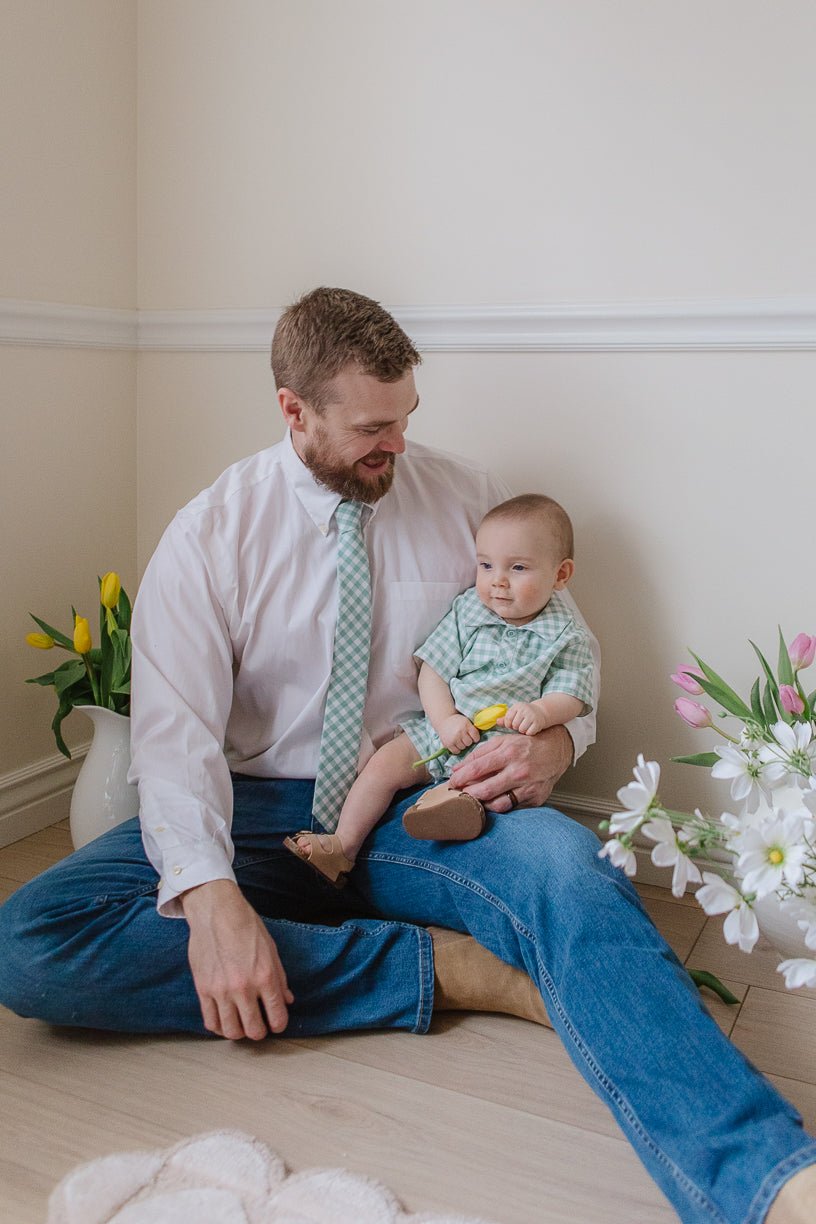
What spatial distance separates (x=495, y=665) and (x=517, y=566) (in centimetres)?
15

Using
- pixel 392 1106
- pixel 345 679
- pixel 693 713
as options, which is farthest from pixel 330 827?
pixel 693 713

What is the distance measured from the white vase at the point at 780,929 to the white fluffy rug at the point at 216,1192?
1.86ft

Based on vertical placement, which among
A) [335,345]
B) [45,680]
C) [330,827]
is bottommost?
[330,827]

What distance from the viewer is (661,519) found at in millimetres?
1892

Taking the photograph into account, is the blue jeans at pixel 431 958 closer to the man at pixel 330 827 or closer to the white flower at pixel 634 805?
the man at pixel 330 827

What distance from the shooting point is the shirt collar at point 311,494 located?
5.64 feet

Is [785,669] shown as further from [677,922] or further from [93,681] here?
[93,681]

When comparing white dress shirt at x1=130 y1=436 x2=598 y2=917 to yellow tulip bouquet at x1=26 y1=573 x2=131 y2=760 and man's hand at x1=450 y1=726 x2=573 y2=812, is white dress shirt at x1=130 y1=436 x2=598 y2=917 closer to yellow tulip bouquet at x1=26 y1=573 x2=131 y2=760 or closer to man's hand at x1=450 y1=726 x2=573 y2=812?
man's hand at x1=450 y1=726 x2=573 y2=812

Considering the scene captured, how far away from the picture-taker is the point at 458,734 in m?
1.64

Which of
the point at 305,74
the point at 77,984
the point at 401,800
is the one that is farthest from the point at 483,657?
the point at 305,74

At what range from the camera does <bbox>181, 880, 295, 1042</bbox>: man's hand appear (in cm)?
138

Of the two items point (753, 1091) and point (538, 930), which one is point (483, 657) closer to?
point (538, 930)

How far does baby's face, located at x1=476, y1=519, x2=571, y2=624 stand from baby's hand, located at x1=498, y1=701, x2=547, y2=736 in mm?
163

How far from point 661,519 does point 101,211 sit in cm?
124
